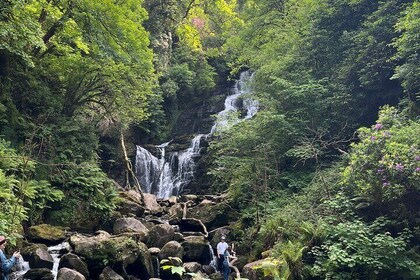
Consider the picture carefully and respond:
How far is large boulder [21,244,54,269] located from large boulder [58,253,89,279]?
414 mm

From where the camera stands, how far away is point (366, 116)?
1532 centimetres

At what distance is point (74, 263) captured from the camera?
9.91 m

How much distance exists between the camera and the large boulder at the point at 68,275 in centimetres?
917

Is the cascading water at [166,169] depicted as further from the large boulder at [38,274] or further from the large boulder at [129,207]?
the large boulder at [38,274]

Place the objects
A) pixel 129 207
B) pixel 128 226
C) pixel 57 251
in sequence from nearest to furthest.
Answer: pixel 57 251 → pixel 128 226 → pixel 129 207

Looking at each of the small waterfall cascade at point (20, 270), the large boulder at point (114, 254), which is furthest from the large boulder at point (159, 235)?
the small waterfall cascade at point (20, 270)

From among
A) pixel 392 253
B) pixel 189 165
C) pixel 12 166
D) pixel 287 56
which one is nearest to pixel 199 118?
pixel 189 165

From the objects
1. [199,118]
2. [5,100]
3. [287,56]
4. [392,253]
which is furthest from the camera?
[199,118]

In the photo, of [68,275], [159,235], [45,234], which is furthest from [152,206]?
[68,275]

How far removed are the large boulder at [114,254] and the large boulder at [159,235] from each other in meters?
1.52

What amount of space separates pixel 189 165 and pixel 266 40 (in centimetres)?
944

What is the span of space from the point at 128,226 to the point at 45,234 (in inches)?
114

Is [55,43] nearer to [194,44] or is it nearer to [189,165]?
[189,165]

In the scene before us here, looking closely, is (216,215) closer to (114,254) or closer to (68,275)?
(114,254)
